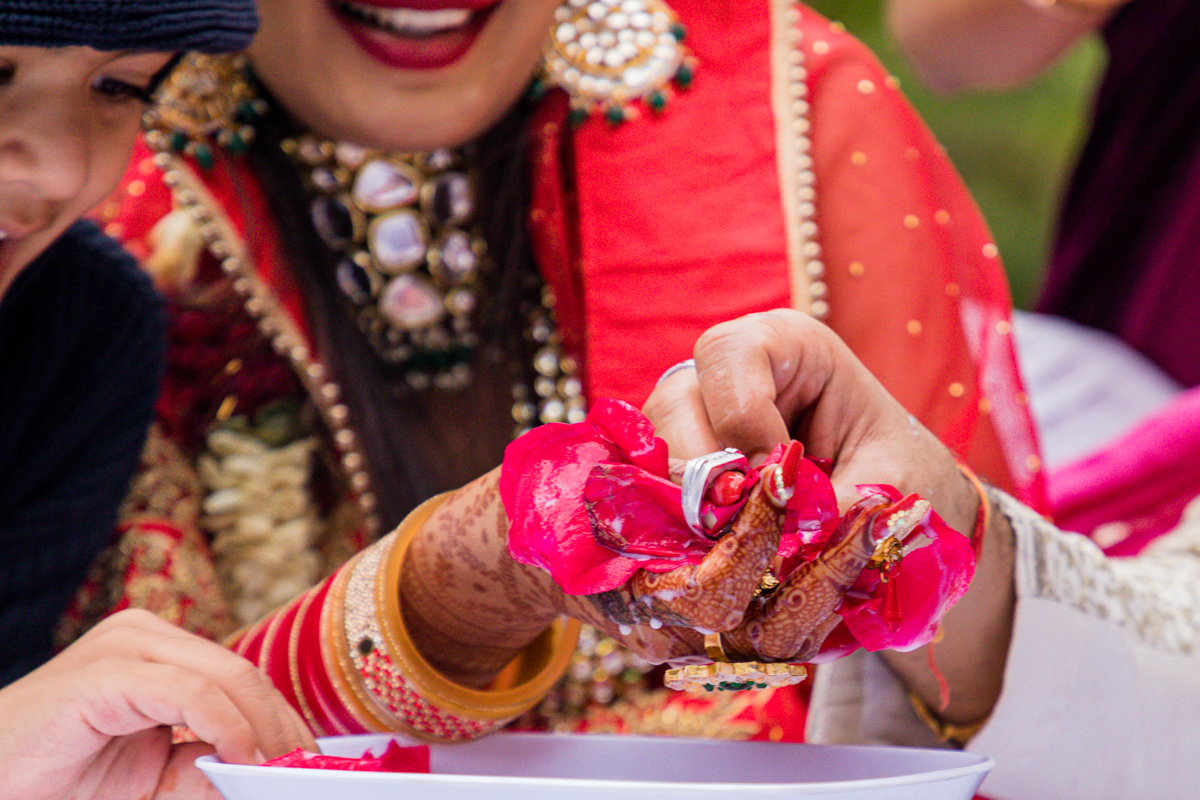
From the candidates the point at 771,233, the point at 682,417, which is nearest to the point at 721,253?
the point at 771,233

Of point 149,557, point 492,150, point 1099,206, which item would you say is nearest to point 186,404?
point 149,557

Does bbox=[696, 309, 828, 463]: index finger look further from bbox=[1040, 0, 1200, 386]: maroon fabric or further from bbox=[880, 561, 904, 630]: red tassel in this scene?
bbox=[1040, 0, 1200, 386]: maroon fabric

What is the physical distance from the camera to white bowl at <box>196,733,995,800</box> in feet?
0.97

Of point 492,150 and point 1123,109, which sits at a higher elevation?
point 492,150

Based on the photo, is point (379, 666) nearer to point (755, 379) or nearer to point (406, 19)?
point (755, 379)

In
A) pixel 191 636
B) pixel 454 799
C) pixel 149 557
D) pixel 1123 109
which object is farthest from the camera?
pixel 1123 109

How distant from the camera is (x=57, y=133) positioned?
46 centimetres

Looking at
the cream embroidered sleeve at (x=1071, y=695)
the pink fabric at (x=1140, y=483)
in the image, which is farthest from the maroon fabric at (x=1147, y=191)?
the cream embroidered sleeve at (x=1071, y=695)

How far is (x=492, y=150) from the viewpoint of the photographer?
0.67 m

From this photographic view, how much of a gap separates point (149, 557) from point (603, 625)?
1.11 feet

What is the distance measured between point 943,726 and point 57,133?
481 millimetres

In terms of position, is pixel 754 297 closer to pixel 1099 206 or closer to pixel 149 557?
pixel 149 557

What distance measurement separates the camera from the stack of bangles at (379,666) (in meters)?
0.45

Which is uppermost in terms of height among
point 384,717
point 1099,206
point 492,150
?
point 492,150
